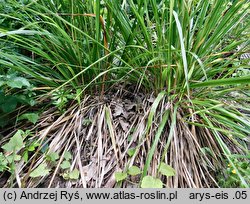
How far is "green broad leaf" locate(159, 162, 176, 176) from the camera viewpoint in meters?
0.89

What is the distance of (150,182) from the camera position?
0.86 m

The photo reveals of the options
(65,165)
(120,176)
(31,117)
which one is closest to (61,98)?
(31,117)

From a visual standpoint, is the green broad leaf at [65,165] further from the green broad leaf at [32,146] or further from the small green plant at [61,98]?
the small green plant at [61,98]

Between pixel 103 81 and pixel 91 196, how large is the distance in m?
0.46

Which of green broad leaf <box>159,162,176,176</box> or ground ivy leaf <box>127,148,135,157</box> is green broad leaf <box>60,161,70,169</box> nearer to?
ground ivy leaf <box>127,148,135,157</box>

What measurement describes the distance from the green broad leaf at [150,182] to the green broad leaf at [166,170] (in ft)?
0.14

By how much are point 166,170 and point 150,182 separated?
0.08 meters

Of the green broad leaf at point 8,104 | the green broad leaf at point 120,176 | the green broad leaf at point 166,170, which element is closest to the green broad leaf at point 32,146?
the green broad leaf at point 8,104

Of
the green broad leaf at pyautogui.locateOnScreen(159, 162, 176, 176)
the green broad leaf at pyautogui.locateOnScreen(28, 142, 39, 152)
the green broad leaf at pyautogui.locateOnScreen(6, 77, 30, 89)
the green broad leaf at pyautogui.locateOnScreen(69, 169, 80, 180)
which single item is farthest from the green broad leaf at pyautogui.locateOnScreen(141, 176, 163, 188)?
the green broad leaf at pyautogui.locateOnScreen(6, 77, 30, 89)

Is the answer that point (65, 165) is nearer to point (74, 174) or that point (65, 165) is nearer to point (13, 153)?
point (74, 174)

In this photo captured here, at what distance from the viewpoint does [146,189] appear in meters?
0.85

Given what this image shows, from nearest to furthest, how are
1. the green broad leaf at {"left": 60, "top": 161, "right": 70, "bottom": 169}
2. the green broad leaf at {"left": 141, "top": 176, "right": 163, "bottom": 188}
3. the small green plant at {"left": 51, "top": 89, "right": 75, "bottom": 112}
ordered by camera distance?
the green broad leaf at {"left": 141, "top": 176, "right": 163, "bottom": 188}
the green broad leaf at {"left": 60, "top": 161, "right": 70, "bottom": 169}
the small green plant at {"left": 51, "top": 89, "right": 75, "bottom": 112}

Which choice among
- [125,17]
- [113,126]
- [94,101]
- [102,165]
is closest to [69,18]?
[125,17]

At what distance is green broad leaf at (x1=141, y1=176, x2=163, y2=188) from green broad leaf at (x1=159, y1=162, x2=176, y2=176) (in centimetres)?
4
